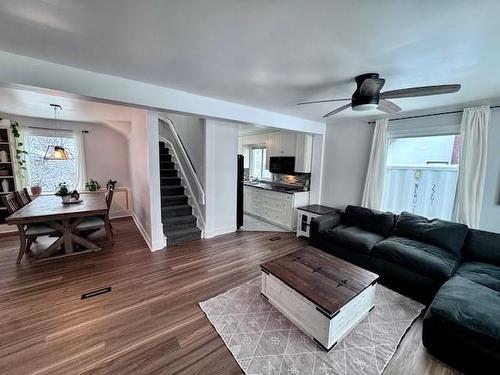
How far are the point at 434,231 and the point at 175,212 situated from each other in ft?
13.8

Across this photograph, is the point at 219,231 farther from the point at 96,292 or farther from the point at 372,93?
the point at 372,93

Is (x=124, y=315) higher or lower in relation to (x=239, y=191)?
lower

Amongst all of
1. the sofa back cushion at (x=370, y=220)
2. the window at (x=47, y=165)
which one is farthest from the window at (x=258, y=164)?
the window at (x=47, y=165)

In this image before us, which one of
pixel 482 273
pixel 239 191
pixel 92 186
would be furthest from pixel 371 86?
pixel 92 186

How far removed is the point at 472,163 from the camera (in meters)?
2.66

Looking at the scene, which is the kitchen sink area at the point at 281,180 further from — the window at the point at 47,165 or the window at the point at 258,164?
the window at the point at 47,165

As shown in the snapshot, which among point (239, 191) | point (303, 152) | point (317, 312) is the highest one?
point (303, 152)

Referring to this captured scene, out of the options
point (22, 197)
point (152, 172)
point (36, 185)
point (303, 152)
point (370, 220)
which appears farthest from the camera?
point (303, 152)

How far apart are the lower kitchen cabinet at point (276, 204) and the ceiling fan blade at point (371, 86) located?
269 centimetres

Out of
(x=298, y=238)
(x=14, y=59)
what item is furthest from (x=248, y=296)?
(x=14, y=59)

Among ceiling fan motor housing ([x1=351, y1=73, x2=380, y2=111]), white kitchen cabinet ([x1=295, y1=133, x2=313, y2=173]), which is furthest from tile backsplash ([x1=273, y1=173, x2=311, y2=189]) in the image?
ceiling fan motor housing ([x1=351, y1=73, x2=380, y2=111])

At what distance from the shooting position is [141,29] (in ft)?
4.52

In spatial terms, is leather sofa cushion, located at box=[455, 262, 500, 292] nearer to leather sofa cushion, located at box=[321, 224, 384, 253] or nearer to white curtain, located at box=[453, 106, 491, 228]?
white curtain, located at box=[453, 106, 491, 228]

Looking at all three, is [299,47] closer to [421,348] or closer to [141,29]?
[141,29]
